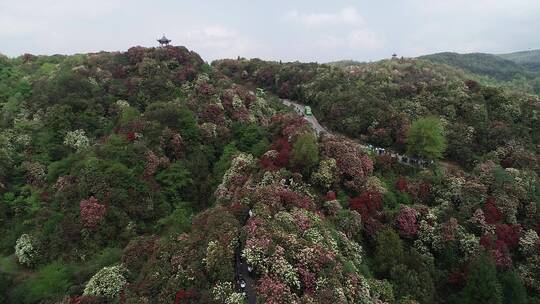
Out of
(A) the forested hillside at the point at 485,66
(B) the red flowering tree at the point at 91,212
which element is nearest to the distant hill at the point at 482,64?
(A) the forested hillside at the point at 485,66

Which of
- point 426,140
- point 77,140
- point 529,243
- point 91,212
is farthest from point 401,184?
point 77,140

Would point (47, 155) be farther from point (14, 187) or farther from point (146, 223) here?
point (146, 223)

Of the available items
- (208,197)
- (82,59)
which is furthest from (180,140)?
(82,59)

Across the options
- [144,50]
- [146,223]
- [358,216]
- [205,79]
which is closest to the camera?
[358,216]

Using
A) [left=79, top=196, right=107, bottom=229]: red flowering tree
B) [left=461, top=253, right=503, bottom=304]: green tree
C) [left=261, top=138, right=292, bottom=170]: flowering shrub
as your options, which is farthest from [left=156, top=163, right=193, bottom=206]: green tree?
[left=461, top=253, right=503, bottom=304]: green tree

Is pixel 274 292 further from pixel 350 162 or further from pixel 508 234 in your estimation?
pixel 508 234

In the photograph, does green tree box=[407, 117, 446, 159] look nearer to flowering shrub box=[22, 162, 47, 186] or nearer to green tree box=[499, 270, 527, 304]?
green tree box=[499, 270, 527, 304]

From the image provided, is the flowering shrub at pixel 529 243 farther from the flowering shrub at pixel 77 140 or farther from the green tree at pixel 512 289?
the flowering shrub at pixel 77 140

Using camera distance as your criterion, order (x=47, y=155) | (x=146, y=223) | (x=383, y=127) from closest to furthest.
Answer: (x=146, y=223), (x=47, y=155), (x=383, y=127)
